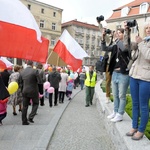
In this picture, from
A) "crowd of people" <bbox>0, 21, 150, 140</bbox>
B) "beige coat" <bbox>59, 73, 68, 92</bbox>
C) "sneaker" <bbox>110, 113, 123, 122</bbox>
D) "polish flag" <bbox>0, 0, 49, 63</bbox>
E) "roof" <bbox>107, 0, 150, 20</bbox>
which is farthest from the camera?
"roof" <bbox>107, 0, 150, 20</bbox>

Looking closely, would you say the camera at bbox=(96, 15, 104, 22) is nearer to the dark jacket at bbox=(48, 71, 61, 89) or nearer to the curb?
the curb

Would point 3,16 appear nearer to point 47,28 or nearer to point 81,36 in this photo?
point 47,28

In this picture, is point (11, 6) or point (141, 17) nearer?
point (11, 6)

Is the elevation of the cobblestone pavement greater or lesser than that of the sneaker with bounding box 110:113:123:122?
lesser

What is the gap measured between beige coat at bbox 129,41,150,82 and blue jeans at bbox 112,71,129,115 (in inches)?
38.8

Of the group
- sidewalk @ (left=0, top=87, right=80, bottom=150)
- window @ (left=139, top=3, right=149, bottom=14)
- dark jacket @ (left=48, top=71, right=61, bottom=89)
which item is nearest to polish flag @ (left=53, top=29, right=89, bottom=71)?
dark jacket @ (left=48, top=71, right=61, bottom=89)

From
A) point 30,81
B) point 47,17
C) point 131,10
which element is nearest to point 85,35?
point 47,17

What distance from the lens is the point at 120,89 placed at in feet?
16.7

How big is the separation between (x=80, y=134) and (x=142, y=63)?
318cm

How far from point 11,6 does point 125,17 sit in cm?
4972

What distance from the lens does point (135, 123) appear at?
426cm

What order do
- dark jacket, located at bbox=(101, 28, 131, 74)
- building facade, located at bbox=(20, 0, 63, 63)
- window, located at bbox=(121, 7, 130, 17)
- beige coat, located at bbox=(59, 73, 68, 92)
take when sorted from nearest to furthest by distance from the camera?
dark jacket, located at bbox=(101, 28, 131, 74), beige coat, located at bbox=(59, 73, 68, 92), window, located at bbox=(121, 7, 130, 17), building facade, located at bbox=(20, 0, 63, 63)

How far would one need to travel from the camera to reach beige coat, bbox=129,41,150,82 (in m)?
3.74

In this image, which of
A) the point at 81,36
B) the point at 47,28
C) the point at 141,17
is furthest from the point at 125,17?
the point at 81,36
